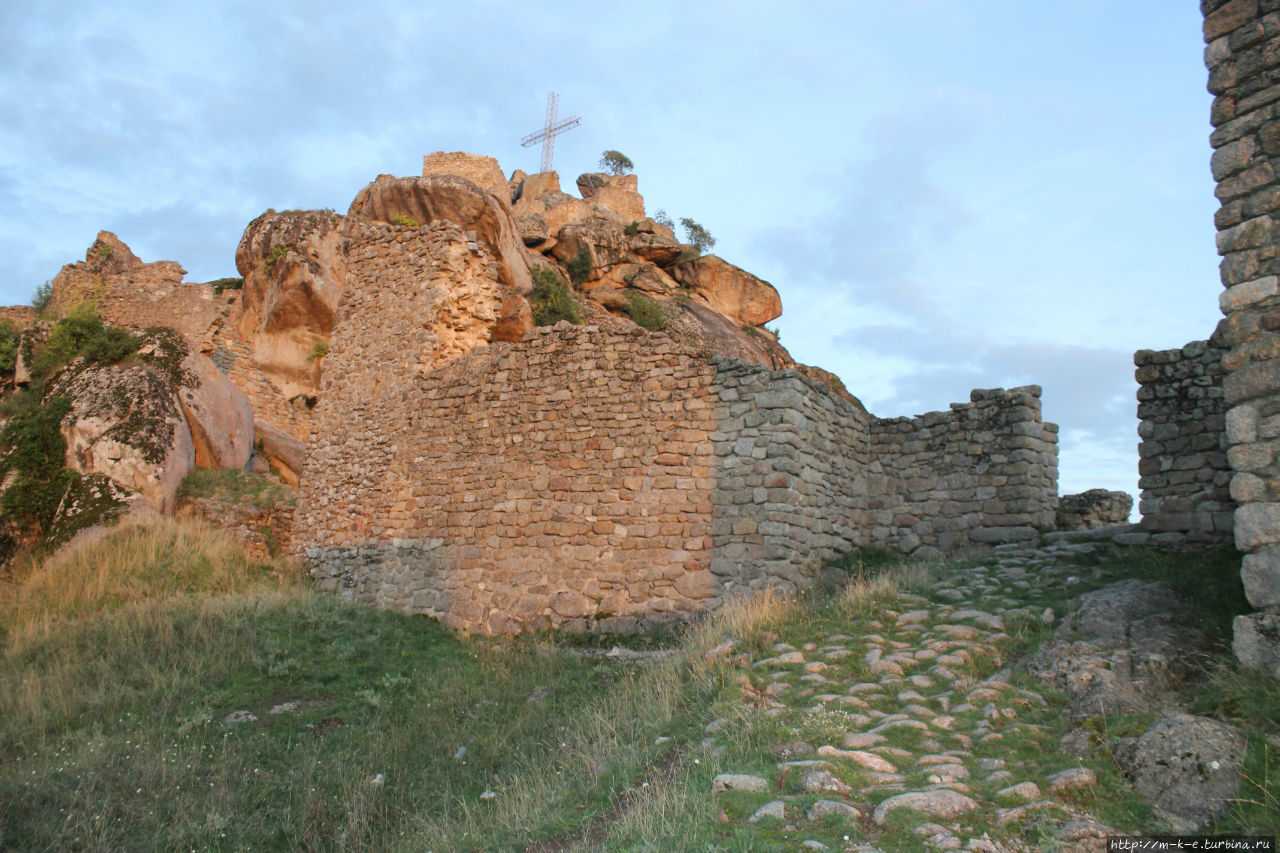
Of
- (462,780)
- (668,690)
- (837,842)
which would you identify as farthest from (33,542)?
(837,842)

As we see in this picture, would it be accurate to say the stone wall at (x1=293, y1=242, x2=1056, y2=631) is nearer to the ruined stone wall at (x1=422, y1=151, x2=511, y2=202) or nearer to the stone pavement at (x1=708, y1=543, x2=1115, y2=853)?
the stone pavement at (x1=708, y1=543, x2=1115, y2=853)

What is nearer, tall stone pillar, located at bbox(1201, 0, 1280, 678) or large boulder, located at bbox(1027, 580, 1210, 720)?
tall stone pillar, located at bbox(1201, 0, 1280, 678)

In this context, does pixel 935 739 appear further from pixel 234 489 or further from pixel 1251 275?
pixel 234 489

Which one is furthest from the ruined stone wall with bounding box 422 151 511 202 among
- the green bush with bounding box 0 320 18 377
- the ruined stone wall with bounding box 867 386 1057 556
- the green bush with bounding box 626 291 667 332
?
the ruined stone wall with bounding box 867 386 1057 556

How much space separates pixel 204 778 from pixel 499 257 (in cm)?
1613

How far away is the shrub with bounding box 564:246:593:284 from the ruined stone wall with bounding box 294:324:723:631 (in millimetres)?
13487

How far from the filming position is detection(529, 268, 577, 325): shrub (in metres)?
20.3

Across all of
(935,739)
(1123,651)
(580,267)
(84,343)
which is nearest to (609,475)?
(935,739)

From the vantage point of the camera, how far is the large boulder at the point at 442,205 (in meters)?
20.2

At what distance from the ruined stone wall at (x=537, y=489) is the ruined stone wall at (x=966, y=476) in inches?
128

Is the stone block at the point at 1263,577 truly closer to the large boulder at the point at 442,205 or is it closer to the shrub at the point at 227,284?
the large boulder at the point at 442,205

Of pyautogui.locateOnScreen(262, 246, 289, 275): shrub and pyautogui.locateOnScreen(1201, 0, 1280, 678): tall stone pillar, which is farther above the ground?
pyautogui.locateOnScreen(262, 246, 289, 275): shrub

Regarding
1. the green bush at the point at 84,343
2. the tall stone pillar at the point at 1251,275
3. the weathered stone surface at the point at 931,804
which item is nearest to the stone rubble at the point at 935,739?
the weathered stone surface at the point at 931,804

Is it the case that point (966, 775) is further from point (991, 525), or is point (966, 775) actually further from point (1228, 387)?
point (991, 525)
